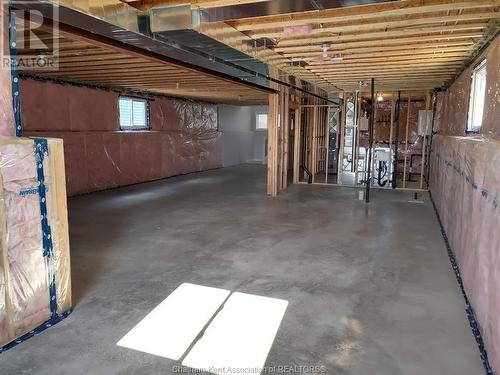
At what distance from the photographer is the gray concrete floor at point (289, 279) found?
2.12 meters

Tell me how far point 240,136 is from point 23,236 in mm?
11868

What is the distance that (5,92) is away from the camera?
2143mm

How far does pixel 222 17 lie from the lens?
9.53ft

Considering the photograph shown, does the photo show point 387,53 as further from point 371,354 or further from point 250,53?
point 371,354

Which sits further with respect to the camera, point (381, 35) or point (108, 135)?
point (108, 135)

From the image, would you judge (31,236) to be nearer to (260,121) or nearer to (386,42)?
(386,42)

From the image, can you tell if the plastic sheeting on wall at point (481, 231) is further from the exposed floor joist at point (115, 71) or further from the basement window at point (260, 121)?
the basement window at point (260, 121)

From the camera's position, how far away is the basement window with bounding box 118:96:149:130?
337 inches

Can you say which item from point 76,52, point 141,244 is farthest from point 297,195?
point 76,52

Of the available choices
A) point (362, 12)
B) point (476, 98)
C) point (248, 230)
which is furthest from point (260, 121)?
point (362, 12)

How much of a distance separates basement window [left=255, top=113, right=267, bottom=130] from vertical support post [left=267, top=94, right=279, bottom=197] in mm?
7777

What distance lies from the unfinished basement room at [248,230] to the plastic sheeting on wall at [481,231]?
0.07ft

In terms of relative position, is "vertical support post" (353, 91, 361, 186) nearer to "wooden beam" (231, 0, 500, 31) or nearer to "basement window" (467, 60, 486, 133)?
"basement window" (467, 60, 486, 133)

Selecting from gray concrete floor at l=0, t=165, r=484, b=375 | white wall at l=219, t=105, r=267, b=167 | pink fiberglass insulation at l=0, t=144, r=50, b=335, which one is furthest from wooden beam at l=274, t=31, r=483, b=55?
white wall at l=219, t=105, r=267, b=167
